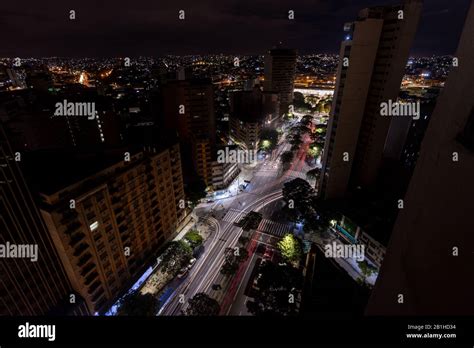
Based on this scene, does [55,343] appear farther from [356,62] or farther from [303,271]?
[356,62]

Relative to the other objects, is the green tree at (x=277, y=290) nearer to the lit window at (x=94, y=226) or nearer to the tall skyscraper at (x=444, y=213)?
the lit window at (x=94, y=226)

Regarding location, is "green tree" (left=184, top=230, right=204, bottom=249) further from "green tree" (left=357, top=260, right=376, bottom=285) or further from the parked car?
"green tree" (left=357, top=260, right=376, bottom=285)

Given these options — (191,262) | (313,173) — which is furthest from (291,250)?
(313,173)

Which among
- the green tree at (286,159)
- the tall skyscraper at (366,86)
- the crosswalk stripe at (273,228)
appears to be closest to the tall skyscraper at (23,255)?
the crosswalk stripe at (273,228)

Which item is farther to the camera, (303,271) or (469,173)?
(303,271)

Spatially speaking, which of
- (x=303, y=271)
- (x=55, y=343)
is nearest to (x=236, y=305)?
(x=303, y=271)

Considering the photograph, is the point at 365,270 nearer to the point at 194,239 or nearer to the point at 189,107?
the point at 194,239

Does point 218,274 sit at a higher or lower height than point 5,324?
lower
